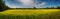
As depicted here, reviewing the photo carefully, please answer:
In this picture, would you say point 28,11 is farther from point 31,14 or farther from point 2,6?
point 2,6

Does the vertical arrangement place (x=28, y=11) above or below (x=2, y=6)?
below

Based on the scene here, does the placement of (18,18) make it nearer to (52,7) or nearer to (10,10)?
(10,10)

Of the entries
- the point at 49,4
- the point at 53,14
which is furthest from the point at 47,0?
the point at 53,14

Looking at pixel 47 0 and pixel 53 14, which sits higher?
pixel 47 0

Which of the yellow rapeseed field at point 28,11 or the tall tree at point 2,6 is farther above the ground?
the tall tree at point 2,6

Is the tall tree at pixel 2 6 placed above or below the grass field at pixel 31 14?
above

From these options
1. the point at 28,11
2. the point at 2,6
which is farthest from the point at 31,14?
the point at 2,6

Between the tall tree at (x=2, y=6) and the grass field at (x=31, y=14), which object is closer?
the grass field at (x=31, y=14)

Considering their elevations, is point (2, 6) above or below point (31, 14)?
above
